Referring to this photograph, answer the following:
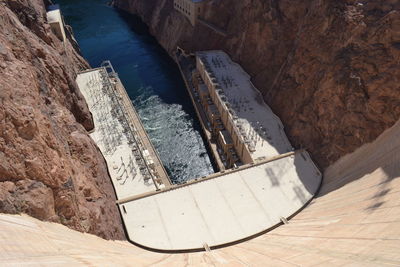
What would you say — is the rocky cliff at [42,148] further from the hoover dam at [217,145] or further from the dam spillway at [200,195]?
the dam spillway at [200,195]

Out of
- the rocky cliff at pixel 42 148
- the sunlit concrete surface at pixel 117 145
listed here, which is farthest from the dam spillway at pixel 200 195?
the rocky cliff at pixel 42 148

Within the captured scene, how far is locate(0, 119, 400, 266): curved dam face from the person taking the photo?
20044 millimetres

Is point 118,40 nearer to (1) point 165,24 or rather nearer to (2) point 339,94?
(1) point 165,24

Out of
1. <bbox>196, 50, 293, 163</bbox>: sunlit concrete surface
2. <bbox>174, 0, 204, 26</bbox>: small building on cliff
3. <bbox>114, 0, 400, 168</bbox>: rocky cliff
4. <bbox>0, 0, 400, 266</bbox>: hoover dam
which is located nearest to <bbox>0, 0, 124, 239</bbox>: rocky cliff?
<bbox>0, 0, 400, 266</bbox>: hoover dam

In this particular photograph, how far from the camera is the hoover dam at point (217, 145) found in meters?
27.7

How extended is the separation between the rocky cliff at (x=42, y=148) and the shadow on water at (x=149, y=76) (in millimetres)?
20972

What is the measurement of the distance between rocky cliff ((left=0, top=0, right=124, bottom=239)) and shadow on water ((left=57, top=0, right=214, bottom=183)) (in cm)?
2097

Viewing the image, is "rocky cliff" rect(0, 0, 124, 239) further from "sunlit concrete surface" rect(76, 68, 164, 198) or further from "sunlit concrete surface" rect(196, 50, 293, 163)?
"sunlit concrete surface" rect(196, 50, 293, 163)

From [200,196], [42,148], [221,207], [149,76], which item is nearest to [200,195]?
[200,196]

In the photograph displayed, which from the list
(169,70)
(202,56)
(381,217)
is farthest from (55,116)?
(169,70)

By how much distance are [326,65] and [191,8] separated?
47129 mm

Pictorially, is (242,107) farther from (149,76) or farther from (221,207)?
(149,76)

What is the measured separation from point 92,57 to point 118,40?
46.7ft

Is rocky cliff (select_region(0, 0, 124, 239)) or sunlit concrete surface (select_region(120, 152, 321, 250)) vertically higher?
rocky cliff (select_region(0, 0, 124, 239))
